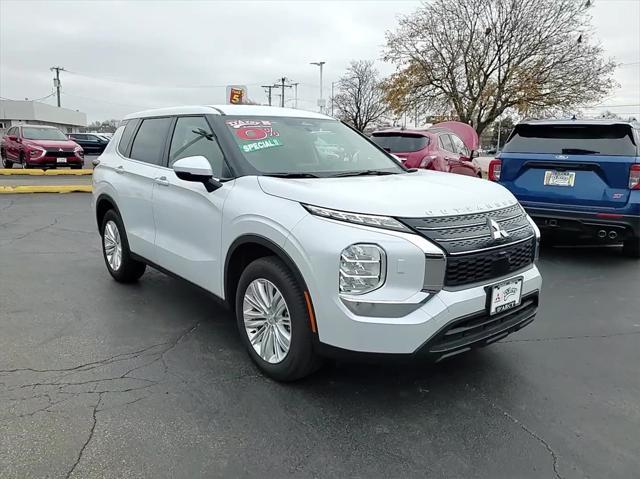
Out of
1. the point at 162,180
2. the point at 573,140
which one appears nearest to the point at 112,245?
Result: the point at 162,180

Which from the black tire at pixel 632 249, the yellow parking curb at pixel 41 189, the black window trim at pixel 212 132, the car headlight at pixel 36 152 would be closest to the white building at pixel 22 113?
the car headlight at pixel 36 152

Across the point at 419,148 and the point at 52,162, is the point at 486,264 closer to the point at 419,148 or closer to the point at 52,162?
the point at 419,148

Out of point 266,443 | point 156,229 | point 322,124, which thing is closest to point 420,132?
point 322,124

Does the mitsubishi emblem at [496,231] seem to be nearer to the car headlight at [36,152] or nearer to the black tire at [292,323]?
the black tire at [292,323]

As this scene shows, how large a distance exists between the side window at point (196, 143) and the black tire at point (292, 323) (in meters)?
0.81

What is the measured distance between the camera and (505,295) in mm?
2992

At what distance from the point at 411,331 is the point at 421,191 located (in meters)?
0.93

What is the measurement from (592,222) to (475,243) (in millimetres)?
3973

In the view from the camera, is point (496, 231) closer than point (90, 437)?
No

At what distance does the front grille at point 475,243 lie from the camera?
8.96ft

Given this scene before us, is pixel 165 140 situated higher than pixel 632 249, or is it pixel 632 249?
pixel 165 140

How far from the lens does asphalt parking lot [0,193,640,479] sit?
245 cm

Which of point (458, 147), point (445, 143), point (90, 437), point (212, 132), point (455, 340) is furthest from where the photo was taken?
A: point (458, 147)

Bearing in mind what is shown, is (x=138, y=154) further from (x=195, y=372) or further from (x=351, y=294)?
(x=351, y=294)
